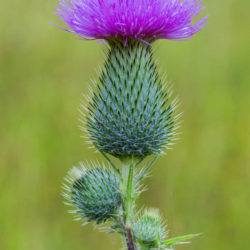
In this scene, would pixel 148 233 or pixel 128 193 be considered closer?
pixel 148 233

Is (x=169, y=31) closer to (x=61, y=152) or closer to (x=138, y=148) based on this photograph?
(x=138, y=148)

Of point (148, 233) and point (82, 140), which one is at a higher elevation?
point (82, 140)

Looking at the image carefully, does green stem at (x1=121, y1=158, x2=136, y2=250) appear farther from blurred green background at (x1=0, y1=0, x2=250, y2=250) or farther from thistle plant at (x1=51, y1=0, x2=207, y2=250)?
blurred green background at (x1=0, y1=0, x2=250, y2=250)

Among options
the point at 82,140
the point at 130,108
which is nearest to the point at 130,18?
the point at 130,108

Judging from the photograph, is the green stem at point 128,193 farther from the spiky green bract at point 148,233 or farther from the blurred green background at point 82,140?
the blurred green background at point 82,140

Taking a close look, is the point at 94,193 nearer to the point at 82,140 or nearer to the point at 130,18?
the point at 130,18

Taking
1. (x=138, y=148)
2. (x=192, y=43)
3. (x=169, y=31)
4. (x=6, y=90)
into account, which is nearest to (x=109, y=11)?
(x=169, y=31)
